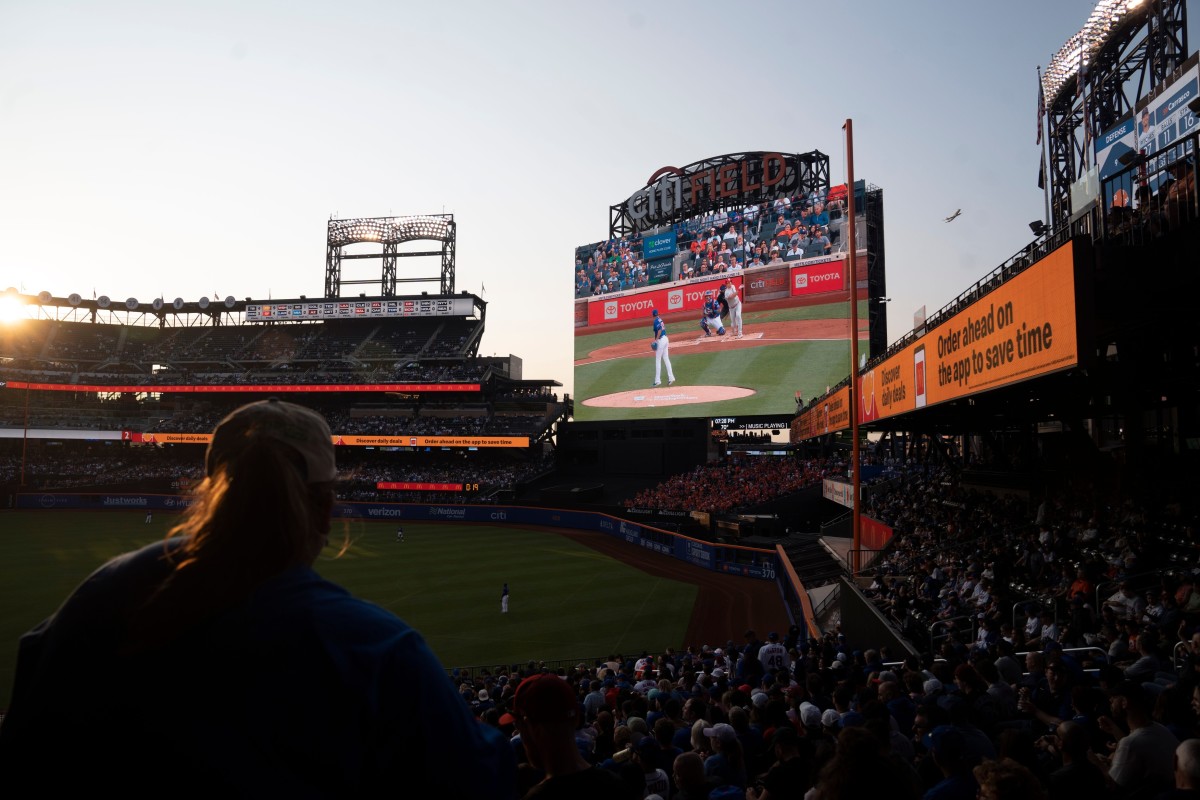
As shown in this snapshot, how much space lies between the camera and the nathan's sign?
4775 centimetres

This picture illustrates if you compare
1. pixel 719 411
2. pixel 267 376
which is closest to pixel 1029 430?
pixel 719 411

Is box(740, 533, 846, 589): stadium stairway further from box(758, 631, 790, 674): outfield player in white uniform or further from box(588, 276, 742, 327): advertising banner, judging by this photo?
box(588, 276, 742, 327): advertising banner

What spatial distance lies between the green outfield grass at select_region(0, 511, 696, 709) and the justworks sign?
25.6 metres

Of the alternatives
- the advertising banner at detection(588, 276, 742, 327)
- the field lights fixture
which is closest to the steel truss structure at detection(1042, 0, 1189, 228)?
Result: the field lights fixture

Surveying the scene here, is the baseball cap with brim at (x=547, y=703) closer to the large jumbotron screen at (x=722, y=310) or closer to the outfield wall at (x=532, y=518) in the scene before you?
the outfield wall at (x=532, y=518)

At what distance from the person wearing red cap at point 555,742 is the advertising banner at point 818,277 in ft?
144

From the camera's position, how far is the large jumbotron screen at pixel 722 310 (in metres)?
43.0

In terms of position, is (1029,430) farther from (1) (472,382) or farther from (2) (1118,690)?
(1) (472,382)

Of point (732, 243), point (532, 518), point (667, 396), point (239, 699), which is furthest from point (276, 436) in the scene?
point (732, 243)

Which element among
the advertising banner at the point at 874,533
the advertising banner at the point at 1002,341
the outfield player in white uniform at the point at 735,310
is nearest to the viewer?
the advertising banner at the point at 1002,341

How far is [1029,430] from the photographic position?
2181 centimetres

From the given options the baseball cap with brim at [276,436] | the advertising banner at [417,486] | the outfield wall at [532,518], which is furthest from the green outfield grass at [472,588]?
the advertising banner at [417,486]

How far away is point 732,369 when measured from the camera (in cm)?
4566

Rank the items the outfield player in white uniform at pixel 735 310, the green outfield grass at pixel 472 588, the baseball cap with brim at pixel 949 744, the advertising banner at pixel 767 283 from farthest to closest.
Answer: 1. the outfield player in white uniform at pixel 735 310
2. the advertising banner at pixel 767 283
3. the green outfield grass at pixel 472 588
4. the baseball cap with brim at pixel 949 744
